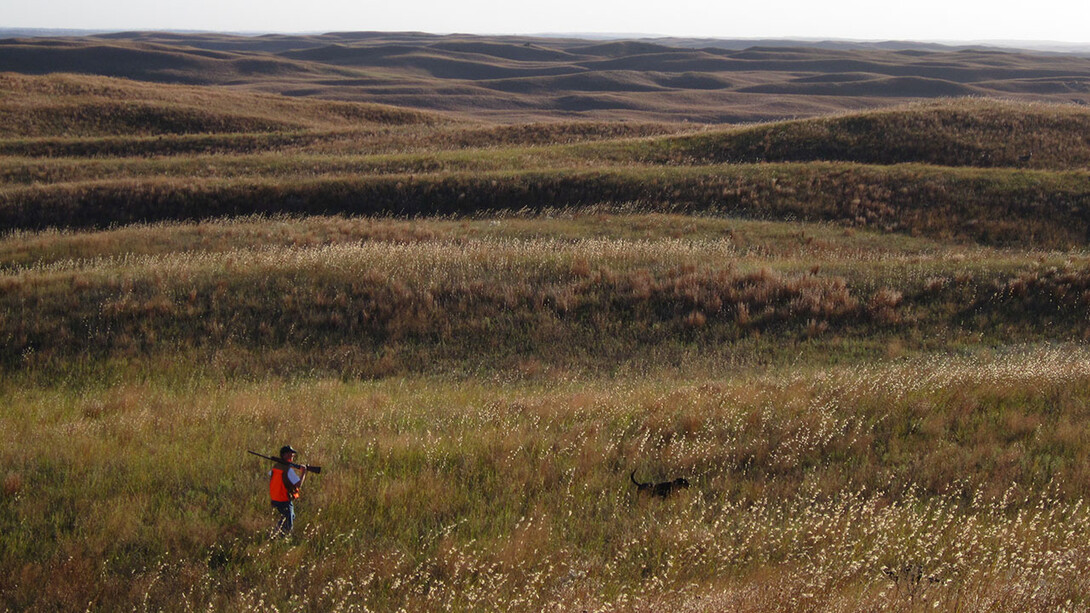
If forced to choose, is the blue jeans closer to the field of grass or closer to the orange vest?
the orange vest

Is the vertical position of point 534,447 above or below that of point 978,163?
below

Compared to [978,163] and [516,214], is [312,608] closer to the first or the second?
[516,214]

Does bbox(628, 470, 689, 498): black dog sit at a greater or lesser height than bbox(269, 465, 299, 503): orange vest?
lesser

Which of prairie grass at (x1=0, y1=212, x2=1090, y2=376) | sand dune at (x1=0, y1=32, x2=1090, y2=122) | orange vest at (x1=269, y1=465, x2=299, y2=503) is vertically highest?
sand dune at (x1=0, y1=32, x2=1090, y2=122)

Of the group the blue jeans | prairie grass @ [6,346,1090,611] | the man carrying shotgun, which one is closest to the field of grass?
prairie grass @ [6,346,1090,611]

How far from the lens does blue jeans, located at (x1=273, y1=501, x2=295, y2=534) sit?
17.0 feet

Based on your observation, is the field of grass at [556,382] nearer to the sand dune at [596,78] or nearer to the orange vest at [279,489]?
the orange vest at [279,489]

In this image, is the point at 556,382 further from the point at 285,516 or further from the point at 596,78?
the point at 596,78

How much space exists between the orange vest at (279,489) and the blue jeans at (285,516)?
45mm

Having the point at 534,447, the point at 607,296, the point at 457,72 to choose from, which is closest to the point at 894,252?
the point at 607,296

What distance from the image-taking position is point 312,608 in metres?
4.57

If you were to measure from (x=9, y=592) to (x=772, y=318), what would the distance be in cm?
1208

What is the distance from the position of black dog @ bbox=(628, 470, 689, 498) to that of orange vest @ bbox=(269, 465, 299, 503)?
Answer: 2.73 metres

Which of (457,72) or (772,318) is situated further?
(457,72)
